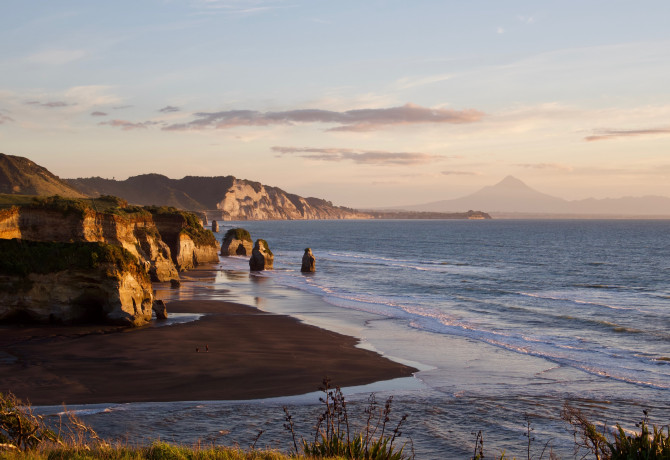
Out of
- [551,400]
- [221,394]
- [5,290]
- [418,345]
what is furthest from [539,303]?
[5,290]

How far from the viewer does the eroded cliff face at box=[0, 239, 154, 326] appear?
29.0 metres

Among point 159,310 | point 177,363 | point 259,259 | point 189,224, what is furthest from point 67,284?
point 189,224

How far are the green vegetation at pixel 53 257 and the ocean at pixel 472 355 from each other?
39.3 ft

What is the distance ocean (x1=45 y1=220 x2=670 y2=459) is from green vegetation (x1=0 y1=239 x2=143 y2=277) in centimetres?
1199

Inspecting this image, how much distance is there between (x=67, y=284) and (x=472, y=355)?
2040cm

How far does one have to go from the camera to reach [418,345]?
28.2 meters

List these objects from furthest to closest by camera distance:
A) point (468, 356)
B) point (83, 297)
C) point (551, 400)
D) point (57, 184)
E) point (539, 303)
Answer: point (57, 184) < point (539, 303) < point (83, 297) < point (468, 356) < point (551, 400)

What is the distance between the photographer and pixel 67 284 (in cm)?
2980

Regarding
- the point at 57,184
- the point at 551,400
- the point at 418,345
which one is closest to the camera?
the point at 551,400

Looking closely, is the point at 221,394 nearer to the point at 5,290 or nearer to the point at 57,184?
the point at 5,290

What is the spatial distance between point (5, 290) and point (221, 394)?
16.3 metres

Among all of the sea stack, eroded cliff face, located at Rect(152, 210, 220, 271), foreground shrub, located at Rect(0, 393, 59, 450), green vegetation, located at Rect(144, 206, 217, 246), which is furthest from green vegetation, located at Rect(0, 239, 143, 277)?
green vegetation, located at Rect(144, 206, 217, 246)

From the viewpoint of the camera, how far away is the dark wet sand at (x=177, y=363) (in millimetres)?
19250

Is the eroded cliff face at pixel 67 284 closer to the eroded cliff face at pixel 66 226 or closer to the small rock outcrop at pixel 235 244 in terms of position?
the eroded cliff face at pixel 66 226
